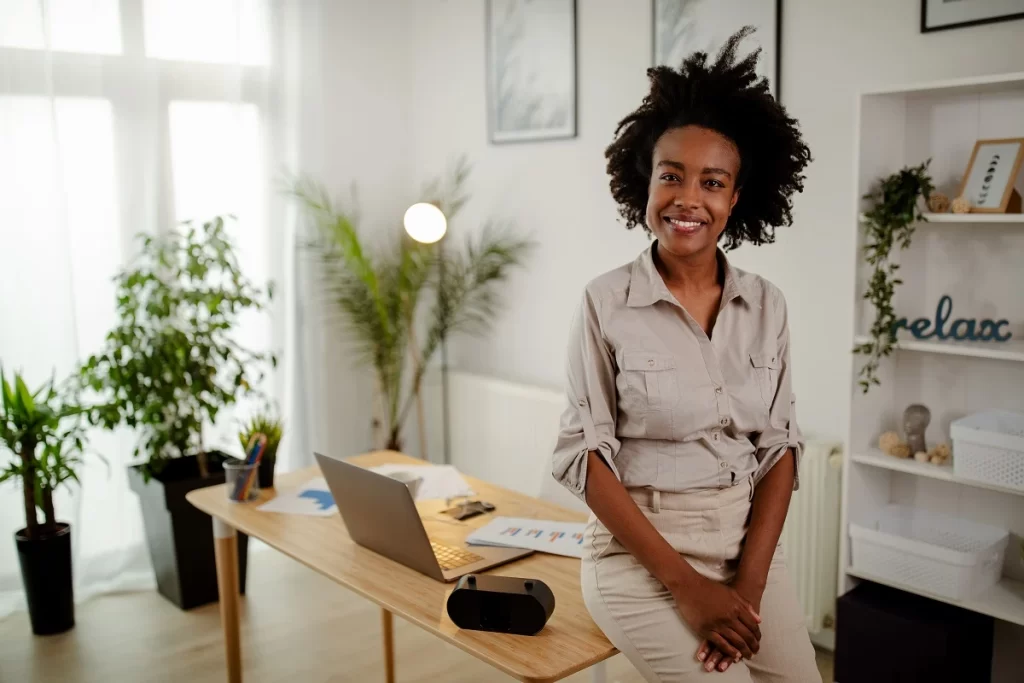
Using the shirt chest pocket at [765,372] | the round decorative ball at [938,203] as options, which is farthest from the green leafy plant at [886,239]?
the shirt chest pocket at [765,372]

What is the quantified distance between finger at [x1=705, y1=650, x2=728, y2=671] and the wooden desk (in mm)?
163

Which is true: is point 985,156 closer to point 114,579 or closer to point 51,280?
point 51,280

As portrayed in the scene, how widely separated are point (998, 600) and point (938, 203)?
1.05 m

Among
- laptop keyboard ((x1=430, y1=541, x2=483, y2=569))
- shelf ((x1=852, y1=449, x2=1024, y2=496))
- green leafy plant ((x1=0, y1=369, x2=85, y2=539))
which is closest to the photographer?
laptop keyboard ((x1=430, y1=541, x2=483, y2=569))

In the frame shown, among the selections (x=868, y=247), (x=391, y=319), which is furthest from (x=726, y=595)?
(x=391, y=319)

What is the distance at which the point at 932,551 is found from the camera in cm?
256

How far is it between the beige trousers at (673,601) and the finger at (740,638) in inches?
1.0

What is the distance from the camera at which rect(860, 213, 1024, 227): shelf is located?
2.38 meters

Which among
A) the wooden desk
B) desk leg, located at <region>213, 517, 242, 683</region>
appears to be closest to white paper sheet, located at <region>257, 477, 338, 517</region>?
the wooden desk

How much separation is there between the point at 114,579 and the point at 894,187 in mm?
3145

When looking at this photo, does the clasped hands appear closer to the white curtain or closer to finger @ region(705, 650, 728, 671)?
finger @ region(705, 650, 728, 671)

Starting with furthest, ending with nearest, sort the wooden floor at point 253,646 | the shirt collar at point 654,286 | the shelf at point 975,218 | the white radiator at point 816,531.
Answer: the wooden floor at point 253,646, the white radiator at point 816,531, the shelf at point 975,218, the shirt collar at point 654,286

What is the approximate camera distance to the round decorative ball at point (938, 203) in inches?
101

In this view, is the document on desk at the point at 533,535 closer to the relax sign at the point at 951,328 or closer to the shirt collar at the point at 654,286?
the shirt collar at the point at 654,286
